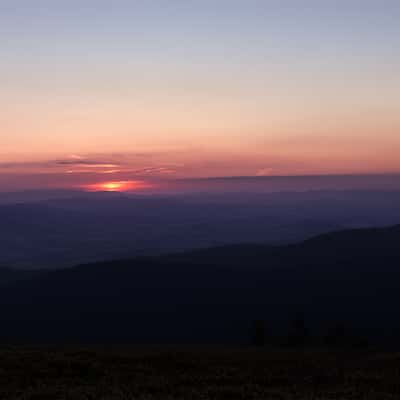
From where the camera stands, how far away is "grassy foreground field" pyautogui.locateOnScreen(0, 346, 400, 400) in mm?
19438

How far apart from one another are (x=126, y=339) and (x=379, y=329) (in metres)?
84.8

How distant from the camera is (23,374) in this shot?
23.4 m

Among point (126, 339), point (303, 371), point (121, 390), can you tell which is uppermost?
point (121, 390)

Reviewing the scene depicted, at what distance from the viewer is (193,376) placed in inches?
928

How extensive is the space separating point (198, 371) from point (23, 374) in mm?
9180

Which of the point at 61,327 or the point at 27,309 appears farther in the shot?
the point at 27,309

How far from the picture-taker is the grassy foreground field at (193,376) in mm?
19438

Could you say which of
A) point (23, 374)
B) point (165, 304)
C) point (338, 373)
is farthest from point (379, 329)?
point (23, 374)

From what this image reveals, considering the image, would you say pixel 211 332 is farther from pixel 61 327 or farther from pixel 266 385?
pixel 266 385

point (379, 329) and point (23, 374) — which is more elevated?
point (23, 374)

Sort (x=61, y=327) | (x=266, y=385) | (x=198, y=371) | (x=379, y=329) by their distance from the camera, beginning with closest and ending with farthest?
(x=266, y=385) → (x=198, y=371) → (x=379, y=329) → (x=61, y=327)

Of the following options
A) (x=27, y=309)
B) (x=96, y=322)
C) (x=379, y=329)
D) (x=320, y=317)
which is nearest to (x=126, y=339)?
(x=96, y=322)

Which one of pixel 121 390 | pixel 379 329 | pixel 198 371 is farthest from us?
pixel 379 329

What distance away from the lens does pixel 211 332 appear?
161 m
